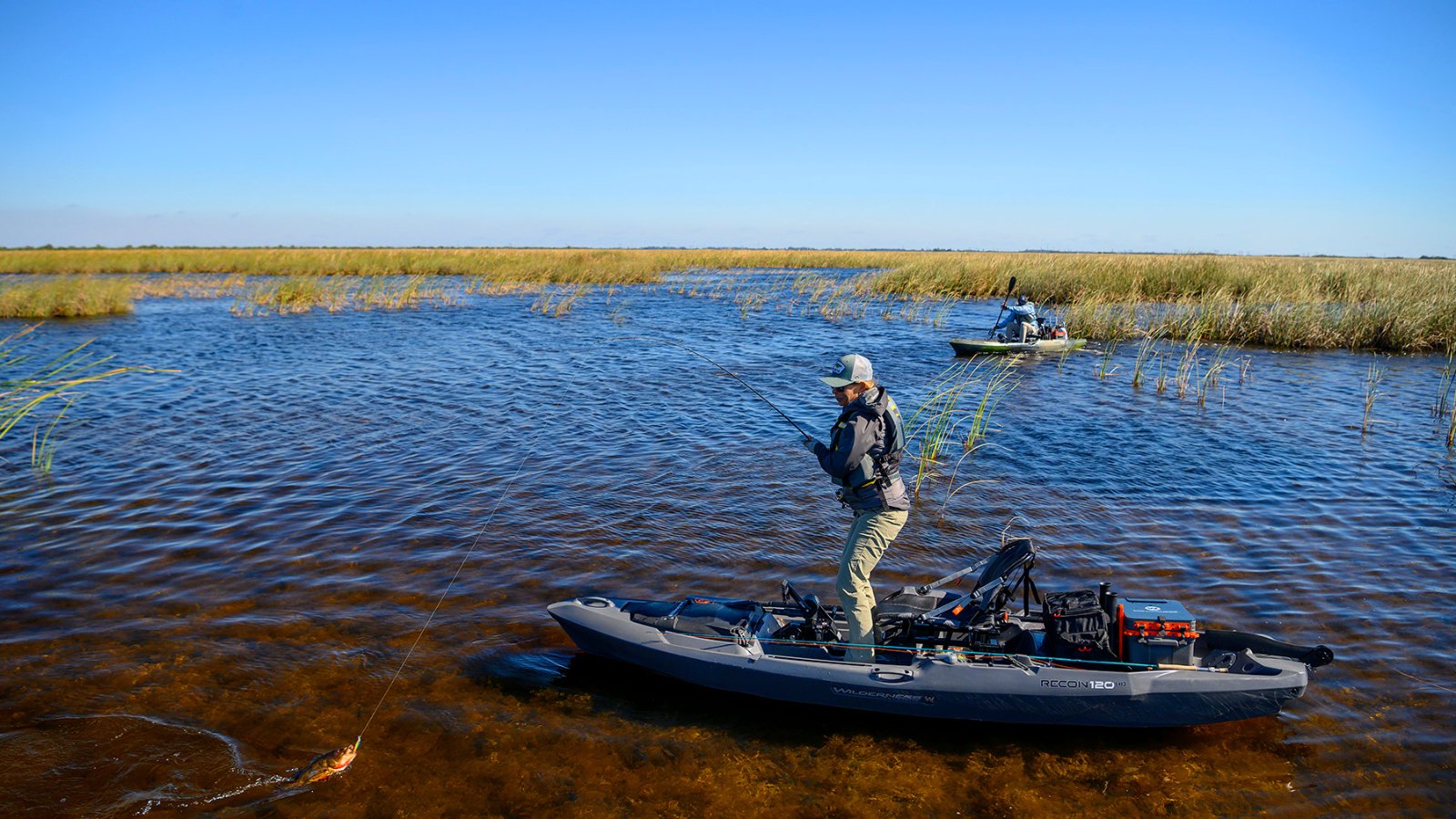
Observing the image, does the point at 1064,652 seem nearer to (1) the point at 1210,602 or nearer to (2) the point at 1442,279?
(1) the point at 1210,602

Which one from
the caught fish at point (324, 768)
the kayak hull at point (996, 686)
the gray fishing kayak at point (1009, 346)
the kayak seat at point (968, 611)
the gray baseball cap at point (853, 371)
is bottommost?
the caught fish at point (324, 768)

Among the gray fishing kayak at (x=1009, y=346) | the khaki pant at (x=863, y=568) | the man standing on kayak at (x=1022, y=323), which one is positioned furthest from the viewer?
the man standing on kayak at (x=1022, y=323)

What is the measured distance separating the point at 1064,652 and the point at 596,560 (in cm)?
462

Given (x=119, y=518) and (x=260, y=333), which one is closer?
(x=119, y=518)

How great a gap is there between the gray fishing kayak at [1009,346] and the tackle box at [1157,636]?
14859 mm

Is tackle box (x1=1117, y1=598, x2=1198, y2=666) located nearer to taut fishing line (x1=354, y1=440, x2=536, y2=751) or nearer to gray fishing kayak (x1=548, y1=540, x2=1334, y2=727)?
gray fishing kayak (x1=548, y1=540, x2=1334, y2=727)

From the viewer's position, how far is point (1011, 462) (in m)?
12.0

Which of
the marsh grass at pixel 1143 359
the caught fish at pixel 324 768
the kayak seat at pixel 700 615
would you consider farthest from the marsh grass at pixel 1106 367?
the caught fish at pixel 324 768

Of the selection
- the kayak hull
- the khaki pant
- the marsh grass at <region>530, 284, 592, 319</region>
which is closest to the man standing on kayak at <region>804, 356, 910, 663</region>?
the khaki pant

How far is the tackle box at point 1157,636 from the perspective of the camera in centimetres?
546

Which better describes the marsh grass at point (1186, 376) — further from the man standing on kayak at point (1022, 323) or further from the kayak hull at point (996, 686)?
the kayak hull at point (996, 686)

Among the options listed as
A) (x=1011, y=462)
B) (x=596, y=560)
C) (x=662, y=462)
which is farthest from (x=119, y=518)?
(x=1011, y=462)

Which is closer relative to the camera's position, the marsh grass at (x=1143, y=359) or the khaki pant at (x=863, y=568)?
the khaki pant at (x=863, y=568)

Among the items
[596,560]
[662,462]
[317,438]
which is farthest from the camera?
[317,438]
